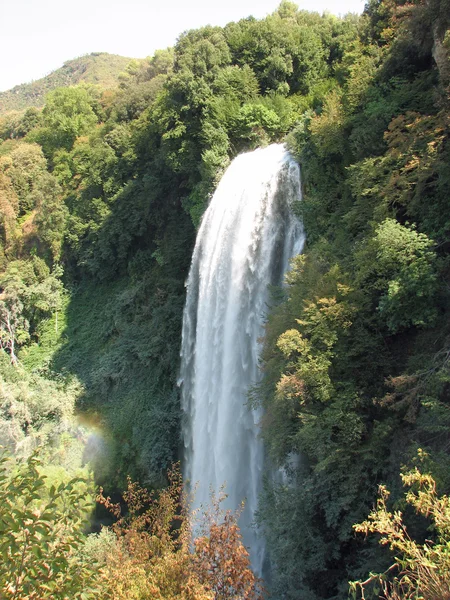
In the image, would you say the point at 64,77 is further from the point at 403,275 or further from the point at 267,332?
the point at 403,275

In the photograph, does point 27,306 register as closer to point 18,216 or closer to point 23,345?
point 23,345

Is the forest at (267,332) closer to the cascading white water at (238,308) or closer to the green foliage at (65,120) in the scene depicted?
the cascading white water at (238,308)

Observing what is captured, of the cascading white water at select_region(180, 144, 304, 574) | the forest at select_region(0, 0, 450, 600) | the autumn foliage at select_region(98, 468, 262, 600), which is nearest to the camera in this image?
the autumn foliage at select_region(98, 468, 262, 600)

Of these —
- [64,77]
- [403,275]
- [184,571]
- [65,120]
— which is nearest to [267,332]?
[403,275]

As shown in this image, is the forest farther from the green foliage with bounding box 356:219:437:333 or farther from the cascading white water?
the cascading white water

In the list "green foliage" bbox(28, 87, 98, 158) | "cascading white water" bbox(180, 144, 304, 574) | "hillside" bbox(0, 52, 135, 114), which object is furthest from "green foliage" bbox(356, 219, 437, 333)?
"hillside" bbox(0, 52, 135, 114)

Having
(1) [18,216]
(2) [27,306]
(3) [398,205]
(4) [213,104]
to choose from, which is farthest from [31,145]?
(3) [398,205]

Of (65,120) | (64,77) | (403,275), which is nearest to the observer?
(403,275)
